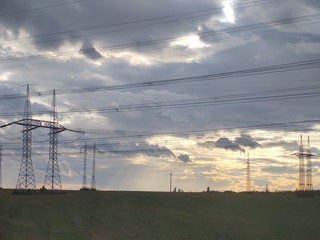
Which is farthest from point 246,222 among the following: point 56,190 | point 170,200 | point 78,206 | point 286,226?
point 56,190

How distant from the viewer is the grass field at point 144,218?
56312 millimetres

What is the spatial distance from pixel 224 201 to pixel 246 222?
17.9m

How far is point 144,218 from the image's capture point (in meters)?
65.6

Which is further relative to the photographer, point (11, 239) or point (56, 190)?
point (56, 190)

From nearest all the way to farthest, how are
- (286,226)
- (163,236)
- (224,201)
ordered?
(163,236) → (286,226) → (224,201)

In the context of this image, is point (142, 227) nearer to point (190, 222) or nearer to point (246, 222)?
point (190, 222)

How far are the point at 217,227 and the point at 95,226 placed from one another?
1633 centimetres

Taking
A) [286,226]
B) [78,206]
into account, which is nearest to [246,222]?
[286,226]

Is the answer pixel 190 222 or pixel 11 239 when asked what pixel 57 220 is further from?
pixel 190 222

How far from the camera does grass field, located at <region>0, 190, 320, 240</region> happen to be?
185 feet

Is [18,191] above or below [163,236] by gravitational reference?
above

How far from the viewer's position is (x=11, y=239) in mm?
50656

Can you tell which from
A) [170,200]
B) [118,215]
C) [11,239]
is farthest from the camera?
[170,200]

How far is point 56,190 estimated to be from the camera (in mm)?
83312
